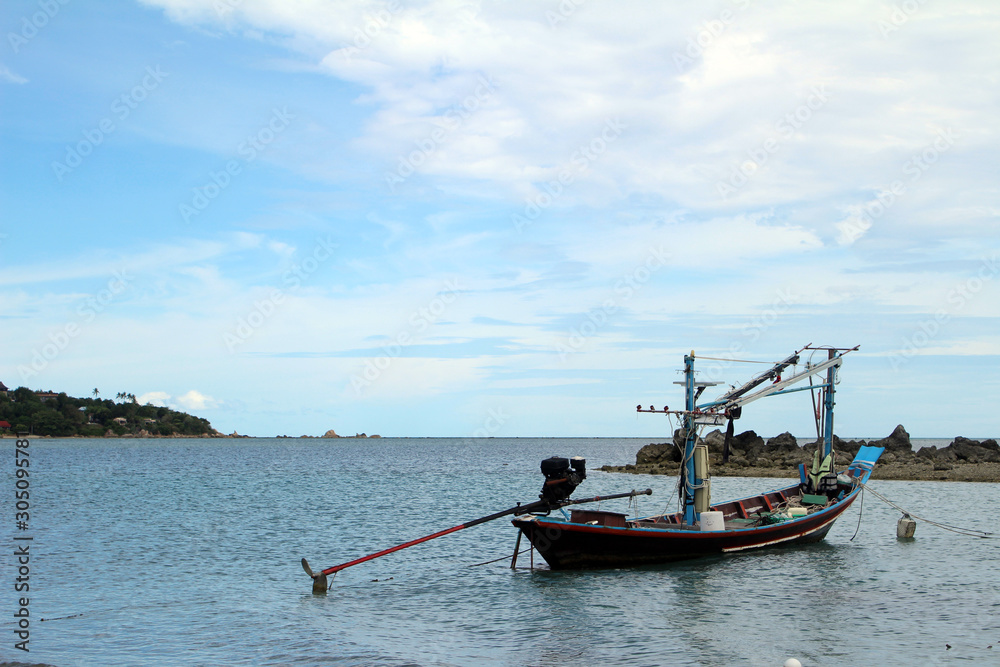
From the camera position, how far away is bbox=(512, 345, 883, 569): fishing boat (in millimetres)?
23266

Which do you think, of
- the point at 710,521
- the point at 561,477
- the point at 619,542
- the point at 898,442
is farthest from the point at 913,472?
the point at 561,477

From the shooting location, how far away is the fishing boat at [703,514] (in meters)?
23.3

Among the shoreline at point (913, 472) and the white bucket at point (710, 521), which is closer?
the white bucket at point (710, 521)

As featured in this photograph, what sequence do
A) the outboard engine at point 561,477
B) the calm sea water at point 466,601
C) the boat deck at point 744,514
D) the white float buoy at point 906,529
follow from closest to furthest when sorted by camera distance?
the calm sea water at point 466,601 → the outboard engine at point 561,477 → the boat deck at point 744,514 → the white float buoy at point 906,529

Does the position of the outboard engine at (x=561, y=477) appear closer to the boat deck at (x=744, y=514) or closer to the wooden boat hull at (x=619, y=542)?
the wooden boat hull at (x=619, y=542)

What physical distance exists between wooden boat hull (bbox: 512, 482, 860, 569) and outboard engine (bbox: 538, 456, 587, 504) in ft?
3.38

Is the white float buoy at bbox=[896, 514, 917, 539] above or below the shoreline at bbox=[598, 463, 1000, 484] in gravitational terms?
below

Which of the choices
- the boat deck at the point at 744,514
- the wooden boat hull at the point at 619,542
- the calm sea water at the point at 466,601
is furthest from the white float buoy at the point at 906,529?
the wooden boat hull at the point at 619,542

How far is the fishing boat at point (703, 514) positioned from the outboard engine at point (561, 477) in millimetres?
31

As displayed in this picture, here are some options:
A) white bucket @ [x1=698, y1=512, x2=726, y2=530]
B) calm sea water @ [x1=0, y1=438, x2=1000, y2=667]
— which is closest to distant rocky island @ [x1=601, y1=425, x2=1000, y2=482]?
calm sea water @ [x1=0, y1=438, x2=1000, y2=667]

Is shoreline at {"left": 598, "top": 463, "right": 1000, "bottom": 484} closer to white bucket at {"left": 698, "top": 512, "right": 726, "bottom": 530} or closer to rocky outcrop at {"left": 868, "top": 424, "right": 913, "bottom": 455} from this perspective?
rocky outcrop at {"left": 868, "top": 424, "right": 913, "bottom": 455}

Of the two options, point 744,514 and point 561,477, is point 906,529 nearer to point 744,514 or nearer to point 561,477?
point 744,514

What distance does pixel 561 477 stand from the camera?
73.1 feet

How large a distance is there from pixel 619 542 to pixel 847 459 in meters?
49.1
